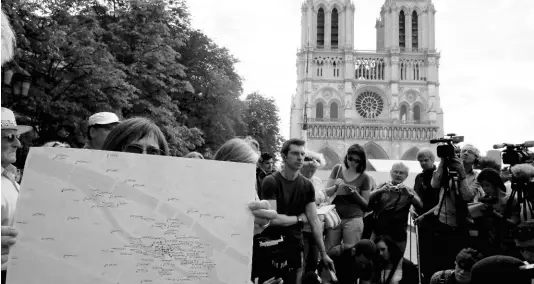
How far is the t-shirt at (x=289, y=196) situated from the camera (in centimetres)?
380

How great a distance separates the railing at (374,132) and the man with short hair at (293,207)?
52089 millimetres

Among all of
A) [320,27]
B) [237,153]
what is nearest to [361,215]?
[237,153]

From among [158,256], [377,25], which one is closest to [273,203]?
[158,256]

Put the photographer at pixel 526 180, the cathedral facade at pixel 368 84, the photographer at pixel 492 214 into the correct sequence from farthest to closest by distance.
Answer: the cathedral facade at pixel 368 84 < the photographer at pixel 492 214 < the photographer at pixel 526 180

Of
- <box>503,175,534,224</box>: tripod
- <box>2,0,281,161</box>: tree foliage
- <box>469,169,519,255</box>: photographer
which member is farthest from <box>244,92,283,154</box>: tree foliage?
<box>503,175,534,224</box>: tripod

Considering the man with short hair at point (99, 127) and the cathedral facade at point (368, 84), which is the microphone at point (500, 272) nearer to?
the man with short hair at point (99, 127)

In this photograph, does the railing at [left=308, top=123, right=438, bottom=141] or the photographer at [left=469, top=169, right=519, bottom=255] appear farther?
the railing at [left=308, top=123, right=438, bottom=141]

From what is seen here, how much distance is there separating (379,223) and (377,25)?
231 feet

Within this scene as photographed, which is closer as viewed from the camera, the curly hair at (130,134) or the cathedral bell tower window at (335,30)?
the curly hair at (130,134)

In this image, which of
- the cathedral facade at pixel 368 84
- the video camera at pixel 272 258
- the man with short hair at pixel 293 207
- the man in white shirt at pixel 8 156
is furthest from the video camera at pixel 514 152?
the cathedral facade at pixel 368 84

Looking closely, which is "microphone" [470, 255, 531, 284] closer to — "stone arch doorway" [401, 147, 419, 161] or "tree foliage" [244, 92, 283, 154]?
"tree foliage" [244, 92, 283, 154]

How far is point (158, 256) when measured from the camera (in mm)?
1978

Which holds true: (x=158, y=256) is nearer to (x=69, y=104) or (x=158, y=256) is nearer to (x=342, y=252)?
(x=342, y=252)

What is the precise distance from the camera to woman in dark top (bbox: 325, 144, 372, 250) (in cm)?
532
